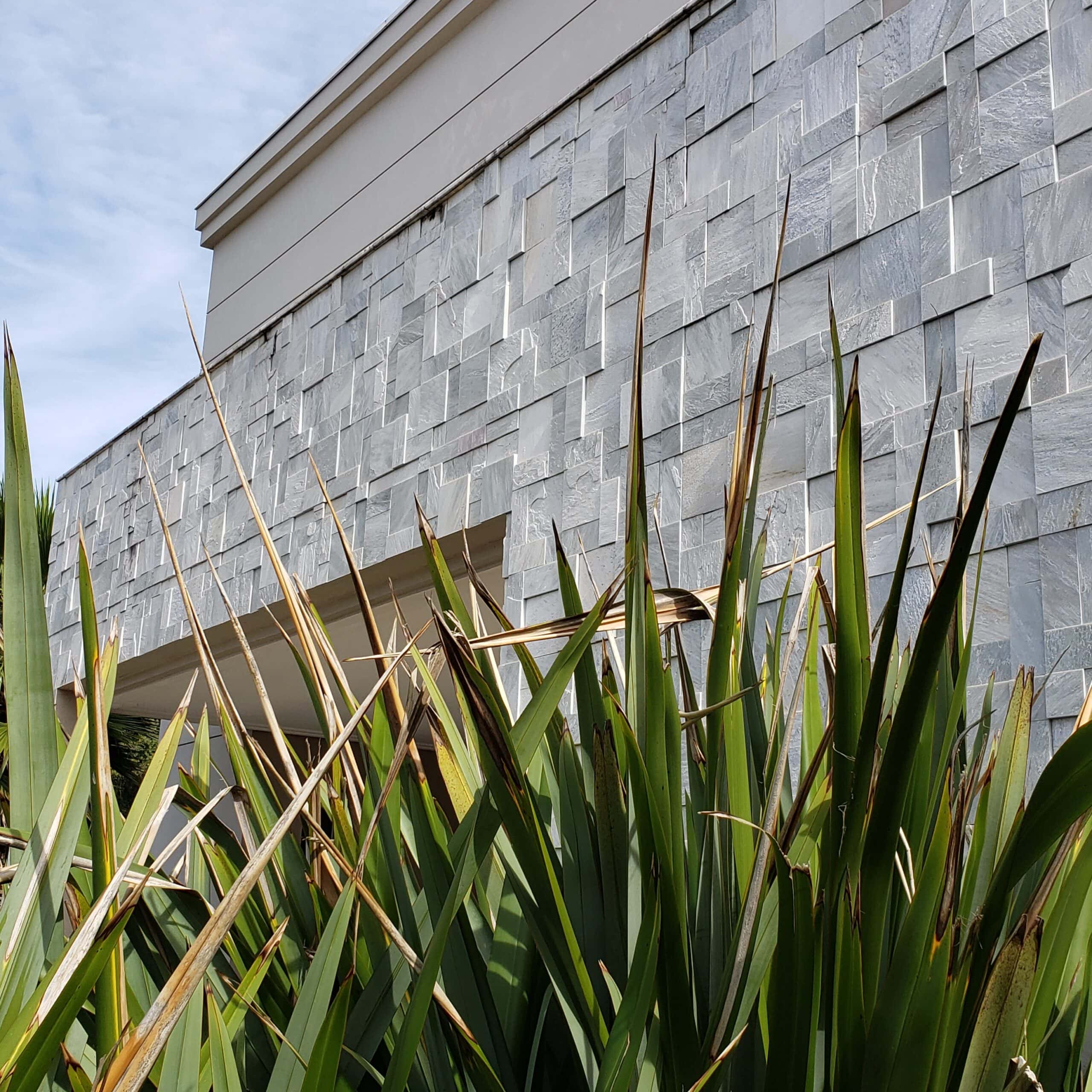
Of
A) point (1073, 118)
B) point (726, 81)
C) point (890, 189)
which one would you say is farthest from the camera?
point (726, 81)

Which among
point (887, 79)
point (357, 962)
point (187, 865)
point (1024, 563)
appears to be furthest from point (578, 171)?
point (357, 962)

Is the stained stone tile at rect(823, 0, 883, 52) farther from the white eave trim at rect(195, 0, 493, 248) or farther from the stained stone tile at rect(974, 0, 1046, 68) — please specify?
the white eave trim at rect(195, 0, 493, 248)

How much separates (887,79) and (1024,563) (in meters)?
0.95

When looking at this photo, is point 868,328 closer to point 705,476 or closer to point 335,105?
point 705,476

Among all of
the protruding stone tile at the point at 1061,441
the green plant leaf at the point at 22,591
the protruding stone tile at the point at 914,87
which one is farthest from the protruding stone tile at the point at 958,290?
the green plant leaf at the point at 22,591

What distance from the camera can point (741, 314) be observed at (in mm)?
2113

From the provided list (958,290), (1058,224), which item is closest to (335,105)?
(958,290)

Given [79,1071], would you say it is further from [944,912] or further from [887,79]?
[887,79]

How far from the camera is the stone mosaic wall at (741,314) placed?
5.28ft

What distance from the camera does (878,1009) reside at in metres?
0.47

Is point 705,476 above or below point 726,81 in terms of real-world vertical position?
below

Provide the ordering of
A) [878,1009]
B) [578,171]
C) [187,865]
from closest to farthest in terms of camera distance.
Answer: [878,1009], [187,865], [578,171]

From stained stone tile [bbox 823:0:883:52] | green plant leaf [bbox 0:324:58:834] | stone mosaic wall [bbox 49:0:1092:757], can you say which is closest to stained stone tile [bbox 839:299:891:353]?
stone mosaic wall [bbox 49:0:1092:757]

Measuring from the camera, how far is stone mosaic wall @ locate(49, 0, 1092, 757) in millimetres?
1610
